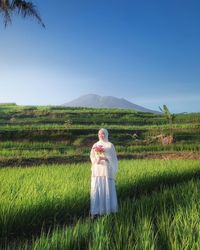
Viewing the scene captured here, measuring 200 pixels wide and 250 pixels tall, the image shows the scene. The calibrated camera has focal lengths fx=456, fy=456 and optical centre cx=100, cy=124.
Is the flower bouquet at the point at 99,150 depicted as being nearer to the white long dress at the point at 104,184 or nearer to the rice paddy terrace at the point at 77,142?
the white long dress at the point at 104,184

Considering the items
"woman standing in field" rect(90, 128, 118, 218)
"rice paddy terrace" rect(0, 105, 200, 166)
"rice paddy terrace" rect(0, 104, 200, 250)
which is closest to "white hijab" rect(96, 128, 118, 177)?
"woman standing in field" rect(90, 128, 118, 218)

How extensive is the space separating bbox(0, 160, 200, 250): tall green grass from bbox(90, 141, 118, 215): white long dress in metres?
0.33

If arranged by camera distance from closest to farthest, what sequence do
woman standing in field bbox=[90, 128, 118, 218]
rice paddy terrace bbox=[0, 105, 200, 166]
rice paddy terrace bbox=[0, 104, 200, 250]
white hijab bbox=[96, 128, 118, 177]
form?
rice paddy terrace bbox=[0, 104, 200, 250] < woman standing in field bbox=[90, 128, 118, 218] < white hijab bbox=[96, 128, 118, 177] < rice paddy terrace bbox=[0, 105, 200, 166]

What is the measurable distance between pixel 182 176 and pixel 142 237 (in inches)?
346

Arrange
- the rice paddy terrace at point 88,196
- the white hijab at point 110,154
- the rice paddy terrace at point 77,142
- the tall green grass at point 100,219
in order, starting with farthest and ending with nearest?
the rice paddy terrace at point 77,142 < the white hijab at point 110,154 < the rice paddy terrace at point 88,196 < the tall green grass at point 100,219

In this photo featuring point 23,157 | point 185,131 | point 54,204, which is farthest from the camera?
point 185,131

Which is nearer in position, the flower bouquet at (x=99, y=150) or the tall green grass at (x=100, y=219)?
the tall green grass at (x=100, y=219)

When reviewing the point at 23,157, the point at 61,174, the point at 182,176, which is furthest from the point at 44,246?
the point at 23,157

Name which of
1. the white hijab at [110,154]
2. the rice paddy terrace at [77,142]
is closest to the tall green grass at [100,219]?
the white hijab at [110,154]

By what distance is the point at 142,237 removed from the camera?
4.53 m

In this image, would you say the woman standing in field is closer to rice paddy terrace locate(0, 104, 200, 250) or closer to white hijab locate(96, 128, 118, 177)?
white hijab locate(96, 128, 118, 177)

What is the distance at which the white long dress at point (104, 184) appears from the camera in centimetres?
831

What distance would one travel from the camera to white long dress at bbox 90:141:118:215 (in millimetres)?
8312

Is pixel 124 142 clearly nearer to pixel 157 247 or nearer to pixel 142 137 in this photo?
pixel 142 137
